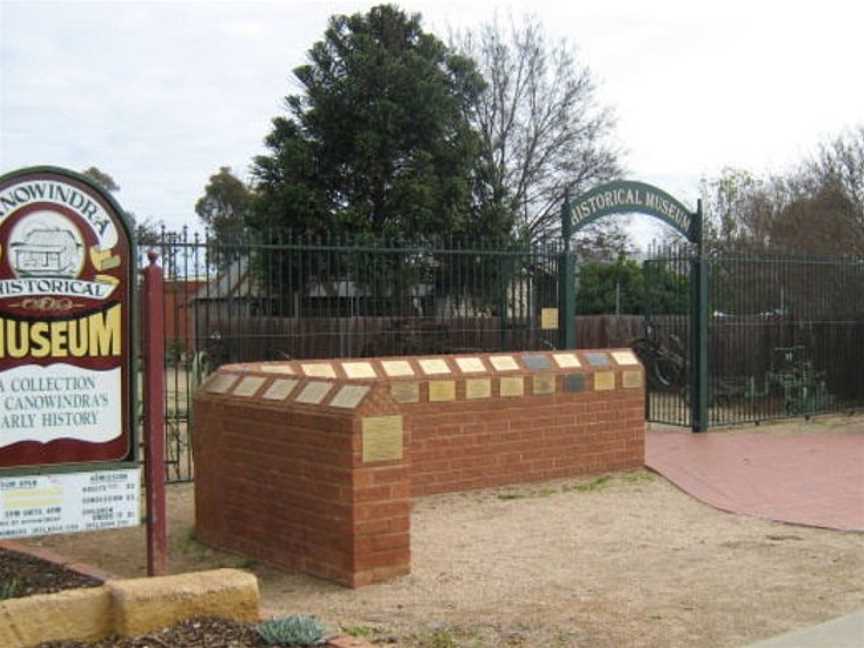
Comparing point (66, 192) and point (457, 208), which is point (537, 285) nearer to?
point (66, 192)

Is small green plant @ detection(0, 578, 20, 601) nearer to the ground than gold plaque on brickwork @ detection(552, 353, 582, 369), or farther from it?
nearer to the ground

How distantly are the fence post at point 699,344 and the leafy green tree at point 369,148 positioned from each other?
9161mm

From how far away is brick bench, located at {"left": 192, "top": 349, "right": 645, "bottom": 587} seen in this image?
612 centimetres

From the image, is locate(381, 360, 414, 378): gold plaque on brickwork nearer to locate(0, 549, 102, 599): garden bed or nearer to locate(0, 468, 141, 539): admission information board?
locate(0, 549, 102, 599): garden bed

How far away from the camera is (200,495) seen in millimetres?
7547

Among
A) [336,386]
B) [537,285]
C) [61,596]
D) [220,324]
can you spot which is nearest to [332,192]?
[537,285]

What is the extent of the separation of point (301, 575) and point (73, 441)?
1810mm

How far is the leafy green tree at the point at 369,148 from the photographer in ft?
73.5

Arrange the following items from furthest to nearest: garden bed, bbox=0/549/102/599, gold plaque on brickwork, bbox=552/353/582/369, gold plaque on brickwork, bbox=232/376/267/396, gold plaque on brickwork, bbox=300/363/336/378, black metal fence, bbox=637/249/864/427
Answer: black metal fence, bbox=637/249/864/427
gold plaque on brickwork, bbox=552/353/582/369
gold plaque on brickwork, bbox=300/363/336/378
gold plaque on brickwork, bbox=232/376/267/396
garden bed, bbox=0/549/102/599

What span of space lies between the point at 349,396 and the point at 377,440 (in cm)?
33

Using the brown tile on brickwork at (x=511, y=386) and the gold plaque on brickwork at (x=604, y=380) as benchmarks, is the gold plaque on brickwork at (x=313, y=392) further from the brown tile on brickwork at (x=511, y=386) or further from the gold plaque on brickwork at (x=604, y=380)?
the gold plaque on brickwork at (x=604, y=380)

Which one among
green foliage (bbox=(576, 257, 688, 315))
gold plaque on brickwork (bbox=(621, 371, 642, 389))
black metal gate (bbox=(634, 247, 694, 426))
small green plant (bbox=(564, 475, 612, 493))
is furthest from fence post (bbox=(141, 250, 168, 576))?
green foliage (bbox=(576, 257, 688, 315))

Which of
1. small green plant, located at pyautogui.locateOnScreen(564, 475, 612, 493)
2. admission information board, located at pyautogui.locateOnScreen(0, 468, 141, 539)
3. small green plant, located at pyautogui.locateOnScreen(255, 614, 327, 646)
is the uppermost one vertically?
admission information board, located at pyautogui.locateOnScreen(0, 468, 141, 539)

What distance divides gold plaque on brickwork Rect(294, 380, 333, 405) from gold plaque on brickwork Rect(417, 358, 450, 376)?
2406 mm
